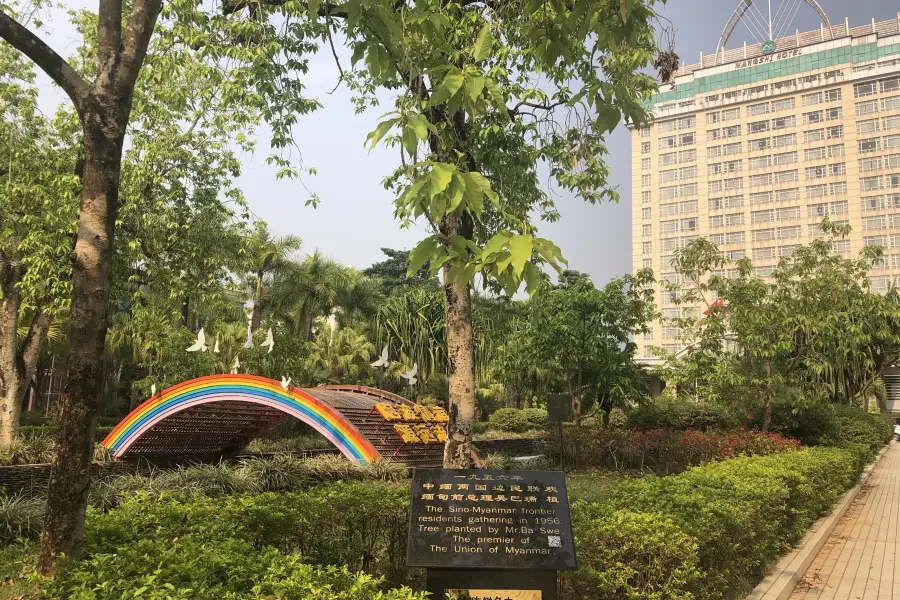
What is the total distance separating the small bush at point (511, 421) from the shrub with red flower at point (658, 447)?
9097mm

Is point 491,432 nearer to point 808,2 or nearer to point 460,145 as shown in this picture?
point 460,145

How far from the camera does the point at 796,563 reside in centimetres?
807

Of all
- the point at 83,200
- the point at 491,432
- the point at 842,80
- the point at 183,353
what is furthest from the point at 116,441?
the point at 842,80

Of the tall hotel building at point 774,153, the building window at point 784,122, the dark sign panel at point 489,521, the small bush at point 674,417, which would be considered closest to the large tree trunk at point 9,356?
the dark sign panel at point 489,521

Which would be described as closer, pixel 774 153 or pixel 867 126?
pixel 867 126

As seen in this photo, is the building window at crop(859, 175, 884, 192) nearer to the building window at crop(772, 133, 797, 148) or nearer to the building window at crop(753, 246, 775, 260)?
the building window at crop(772, 133, 797, 148)

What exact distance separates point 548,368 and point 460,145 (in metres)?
15.4

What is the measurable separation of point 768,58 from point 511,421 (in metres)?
62.6

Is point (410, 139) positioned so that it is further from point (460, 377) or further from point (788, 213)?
point (788, 213)

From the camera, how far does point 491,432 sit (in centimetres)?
2820

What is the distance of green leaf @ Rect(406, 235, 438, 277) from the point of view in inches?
104

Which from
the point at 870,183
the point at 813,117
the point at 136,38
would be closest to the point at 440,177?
the point at 136,38

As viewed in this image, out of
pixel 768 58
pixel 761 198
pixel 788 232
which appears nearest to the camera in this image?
pixel 788 232

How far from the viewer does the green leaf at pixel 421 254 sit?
2637 millimetres
